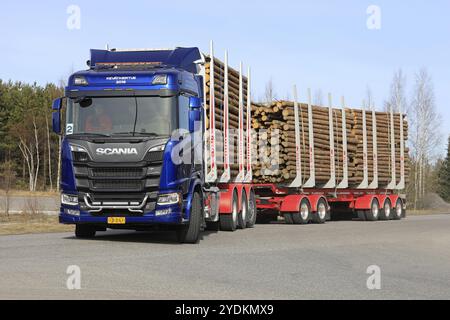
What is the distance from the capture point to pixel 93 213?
13.5 meters

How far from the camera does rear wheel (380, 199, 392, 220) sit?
29.7 meters

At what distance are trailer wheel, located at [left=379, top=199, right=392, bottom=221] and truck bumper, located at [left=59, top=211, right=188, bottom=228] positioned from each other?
58.2ft

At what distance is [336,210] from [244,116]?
33.1 ft

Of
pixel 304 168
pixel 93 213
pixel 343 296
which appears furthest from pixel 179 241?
pixel 304 168

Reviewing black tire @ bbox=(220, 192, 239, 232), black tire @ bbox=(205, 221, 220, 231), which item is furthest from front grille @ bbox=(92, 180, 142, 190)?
black tire @ bbox=(205, 221, 220, 231)

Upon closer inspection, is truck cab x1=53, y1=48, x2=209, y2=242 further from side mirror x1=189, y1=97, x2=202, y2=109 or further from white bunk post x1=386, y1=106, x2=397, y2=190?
white bunk post x1=386, y1=106, x2=397, y2=190

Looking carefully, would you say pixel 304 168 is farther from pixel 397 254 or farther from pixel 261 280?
pixel 261 280

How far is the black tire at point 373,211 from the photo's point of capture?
2852 cm

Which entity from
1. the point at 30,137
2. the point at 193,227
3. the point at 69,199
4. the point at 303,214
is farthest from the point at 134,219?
the point at 30,137

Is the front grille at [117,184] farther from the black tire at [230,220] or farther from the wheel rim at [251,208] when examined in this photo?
the wheel rim at [251,208]

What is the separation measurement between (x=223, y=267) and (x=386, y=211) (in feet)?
67.1

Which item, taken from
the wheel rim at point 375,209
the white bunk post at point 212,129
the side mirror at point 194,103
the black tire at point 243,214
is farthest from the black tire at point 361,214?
the side mirror at point 194,103

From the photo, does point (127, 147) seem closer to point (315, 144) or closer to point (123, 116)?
point (123, 116)

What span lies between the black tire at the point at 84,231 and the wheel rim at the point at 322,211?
11588 mm
